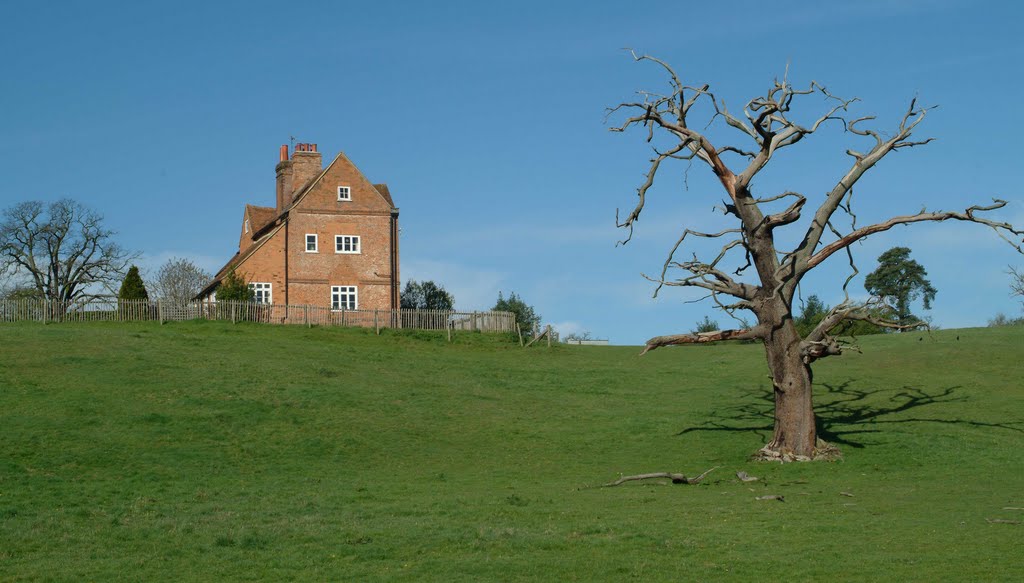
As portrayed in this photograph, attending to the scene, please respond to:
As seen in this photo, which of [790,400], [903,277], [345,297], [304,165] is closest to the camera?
[790,400]

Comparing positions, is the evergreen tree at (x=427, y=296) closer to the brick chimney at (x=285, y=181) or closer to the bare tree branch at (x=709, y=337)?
the brick chimney at (x=285, y=181)

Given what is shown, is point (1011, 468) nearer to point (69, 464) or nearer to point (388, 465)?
point (388, 465)

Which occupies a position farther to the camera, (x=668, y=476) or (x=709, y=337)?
(x=709, y=337)

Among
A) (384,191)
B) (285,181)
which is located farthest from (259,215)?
(384,191)

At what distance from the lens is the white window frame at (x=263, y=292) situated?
68.9m

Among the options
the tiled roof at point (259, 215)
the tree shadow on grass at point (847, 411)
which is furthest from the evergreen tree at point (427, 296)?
the tree shadow on grass at point (847, 411)

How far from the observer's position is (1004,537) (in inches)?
714

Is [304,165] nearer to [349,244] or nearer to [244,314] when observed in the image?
[349,244]

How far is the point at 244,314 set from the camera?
62.2m

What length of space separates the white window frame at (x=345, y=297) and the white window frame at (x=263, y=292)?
4101 mm

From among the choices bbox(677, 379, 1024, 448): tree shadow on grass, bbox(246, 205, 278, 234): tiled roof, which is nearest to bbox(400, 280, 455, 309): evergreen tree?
bbox(246, 205, 278, 234): tiled roof

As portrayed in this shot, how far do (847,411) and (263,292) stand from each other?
4290 centimetres

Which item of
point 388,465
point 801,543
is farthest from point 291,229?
point 801,543

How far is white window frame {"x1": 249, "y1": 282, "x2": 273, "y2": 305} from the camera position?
226 ft
